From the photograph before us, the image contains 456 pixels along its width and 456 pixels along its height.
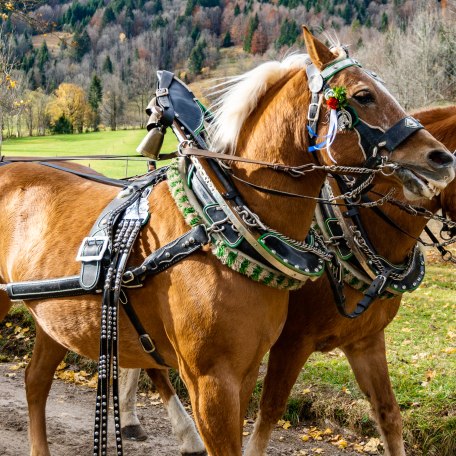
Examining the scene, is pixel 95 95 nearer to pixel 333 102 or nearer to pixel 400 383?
pixel 400 383

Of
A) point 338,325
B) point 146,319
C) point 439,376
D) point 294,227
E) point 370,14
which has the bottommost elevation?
point 370,14

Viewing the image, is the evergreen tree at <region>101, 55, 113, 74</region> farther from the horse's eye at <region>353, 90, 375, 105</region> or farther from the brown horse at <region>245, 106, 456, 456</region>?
the horse's eye at <region>353, 90, 375, 105</region>

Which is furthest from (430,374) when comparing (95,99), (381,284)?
(95,99)

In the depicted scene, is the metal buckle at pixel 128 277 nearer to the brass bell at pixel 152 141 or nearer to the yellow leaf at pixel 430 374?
the brass bell at pixel 152 141

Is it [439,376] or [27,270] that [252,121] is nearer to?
[27,270]

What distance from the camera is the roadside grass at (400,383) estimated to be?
4.50 m

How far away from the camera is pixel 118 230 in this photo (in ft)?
10.1

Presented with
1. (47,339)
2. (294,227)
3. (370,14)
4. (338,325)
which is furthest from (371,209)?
(370,14)

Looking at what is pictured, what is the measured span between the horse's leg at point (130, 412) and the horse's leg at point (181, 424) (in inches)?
20.6

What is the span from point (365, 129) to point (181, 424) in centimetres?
275

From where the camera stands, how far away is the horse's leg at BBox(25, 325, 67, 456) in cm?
416

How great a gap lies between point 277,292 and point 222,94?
39.6 inches

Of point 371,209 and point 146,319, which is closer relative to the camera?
point 146,319

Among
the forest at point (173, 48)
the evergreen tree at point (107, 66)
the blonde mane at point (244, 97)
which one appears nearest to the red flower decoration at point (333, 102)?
the blonde mane at point (244, 97)
